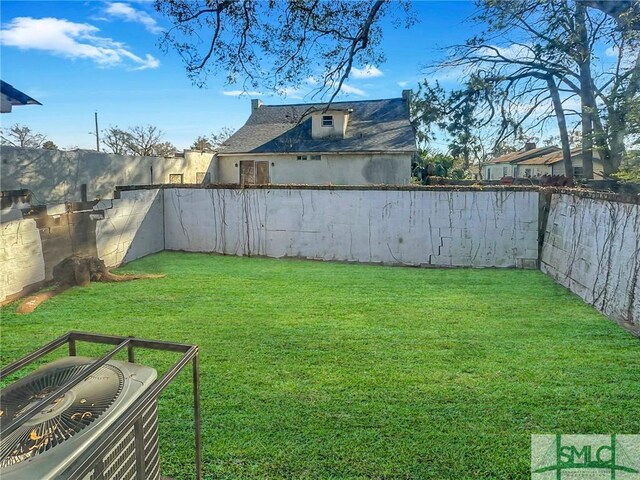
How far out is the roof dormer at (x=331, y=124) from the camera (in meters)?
16.0

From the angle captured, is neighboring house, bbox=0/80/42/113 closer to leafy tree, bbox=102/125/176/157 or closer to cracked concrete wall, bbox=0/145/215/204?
cracked concrete wall, bbox=0/145/215/204

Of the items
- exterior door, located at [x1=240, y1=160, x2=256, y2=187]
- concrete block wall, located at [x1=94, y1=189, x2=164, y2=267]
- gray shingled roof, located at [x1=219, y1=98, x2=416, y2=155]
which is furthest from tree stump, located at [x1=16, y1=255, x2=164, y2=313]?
exterior door, located at [x1=240, y1=160, x2=256, y2=187]

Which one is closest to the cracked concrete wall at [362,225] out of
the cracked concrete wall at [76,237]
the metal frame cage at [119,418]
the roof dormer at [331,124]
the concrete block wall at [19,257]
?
the cracked concrete wall at [76,237]

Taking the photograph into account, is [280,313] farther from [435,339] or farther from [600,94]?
[600,94]

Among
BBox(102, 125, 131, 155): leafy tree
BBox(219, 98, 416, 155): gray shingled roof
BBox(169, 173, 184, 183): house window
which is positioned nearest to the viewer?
BBox(169, 173, 184, 183): house window

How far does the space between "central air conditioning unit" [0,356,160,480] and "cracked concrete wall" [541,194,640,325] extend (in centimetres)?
449

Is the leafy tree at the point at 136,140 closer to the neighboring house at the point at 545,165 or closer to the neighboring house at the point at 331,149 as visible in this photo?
the neighboring house at the point at 331,149

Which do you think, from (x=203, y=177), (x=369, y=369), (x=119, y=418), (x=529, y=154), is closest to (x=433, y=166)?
(x=203, y=177)

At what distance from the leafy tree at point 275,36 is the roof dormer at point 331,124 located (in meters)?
10.6

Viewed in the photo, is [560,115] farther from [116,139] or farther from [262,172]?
[116,139]

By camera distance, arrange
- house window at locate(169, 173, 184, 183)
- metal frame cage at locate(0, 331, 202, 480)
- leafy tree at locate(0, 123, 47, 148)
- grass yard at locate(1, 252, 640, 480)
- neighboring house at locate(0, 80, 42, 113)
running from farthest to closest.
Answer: house window at locate(169, 173, 184, 183) < leafy tree at locate(0, 123, 47, 148) < neighboring house at locate(0, 80, 42, 113) < grass yard at locate(1, 252, 640, 480) < metal frame cage at locate(0, 331, 202, 480)

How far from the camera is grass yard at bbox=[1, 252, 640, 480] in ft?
7.66

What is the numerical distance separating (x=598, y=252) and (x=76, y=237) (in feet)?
23.3

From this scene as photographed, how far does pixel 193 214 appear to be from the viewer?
8.87 metres
